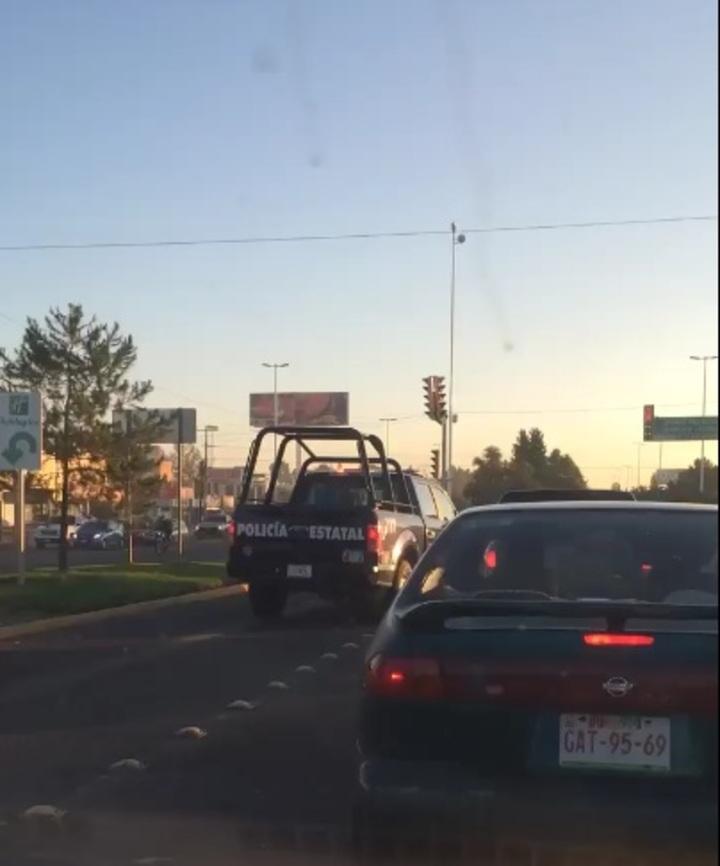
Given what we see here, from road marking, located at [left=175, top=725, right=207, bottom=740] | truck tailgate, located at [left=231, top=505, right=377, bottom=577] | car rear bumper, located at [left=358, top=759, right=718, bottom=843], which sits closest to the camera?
car rear bumper, located at [left=358, top=759, right=718, bottom=843]

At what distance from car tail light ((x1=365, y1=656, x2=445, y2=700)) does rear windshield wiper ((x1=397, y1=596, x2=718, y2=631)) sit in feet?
0.58

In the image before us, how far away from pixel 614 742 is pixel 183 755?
417 cm

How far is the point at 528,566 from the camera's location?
20.9 ft

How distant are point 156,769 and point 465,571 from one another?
2.68 metres

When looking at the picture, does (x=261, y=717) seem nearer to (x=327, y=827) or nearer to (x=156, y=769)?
(x=156, y=769)

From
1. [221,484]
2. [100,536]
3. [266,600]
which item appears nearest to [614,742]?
[266,600]

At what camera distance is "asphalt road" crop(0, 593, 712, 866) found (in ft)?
20.9

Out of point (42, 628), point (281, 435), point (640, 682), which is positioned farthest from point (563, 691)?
point (281, 435)

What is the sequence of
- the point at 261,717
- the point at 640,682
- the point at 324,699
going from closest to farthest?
the point at 640,682 < the point at 261,717 < the point at 324,699

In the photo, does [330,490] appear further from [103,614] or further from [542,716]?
[542,716]

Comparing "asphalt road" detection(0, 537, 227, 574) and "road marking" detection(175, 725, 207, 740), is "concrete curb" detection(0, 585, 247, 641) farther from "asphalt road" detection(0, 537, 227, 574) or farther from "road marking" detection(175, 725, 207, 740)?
"asphalt road" detection(0, 537, 227, 574)

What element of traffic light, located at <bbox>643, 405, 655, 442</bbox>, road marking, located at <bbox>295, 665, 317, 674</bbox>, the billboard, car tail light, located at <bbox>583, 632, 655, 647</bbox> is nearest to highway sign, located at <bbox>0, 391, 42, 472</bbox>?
road marking, located at <bbox>295, 665, 317, 674</bbox>

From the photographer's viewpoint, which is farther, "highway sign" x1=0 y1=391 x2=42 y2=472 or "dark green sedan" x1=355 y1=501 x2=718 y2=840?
"highway sign" x1=0 y1=391 x2=42 y2=472

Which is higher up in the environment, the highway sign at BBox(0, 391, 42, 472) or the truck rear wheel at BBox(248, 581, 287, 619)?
the highway sign at BBox(0, 391, 42, 472)
